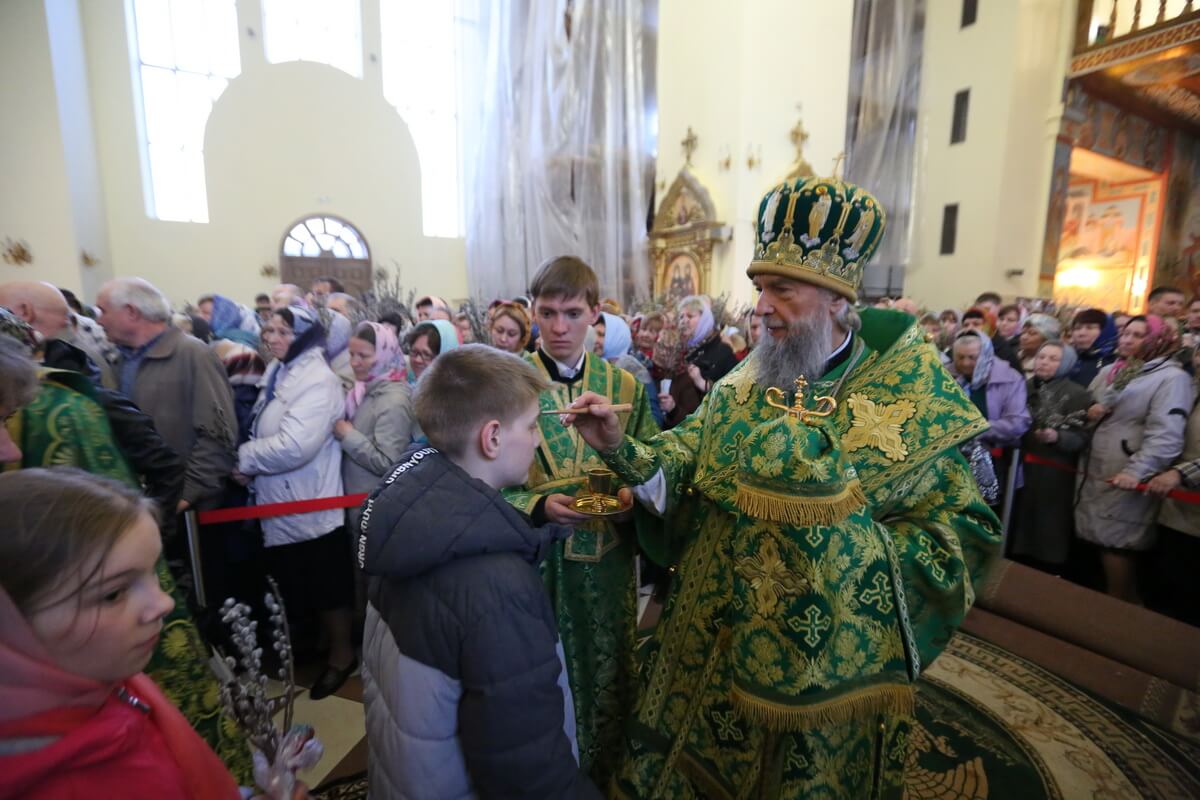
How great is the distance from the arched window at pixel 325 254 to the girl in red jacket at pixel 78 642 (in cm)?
1351

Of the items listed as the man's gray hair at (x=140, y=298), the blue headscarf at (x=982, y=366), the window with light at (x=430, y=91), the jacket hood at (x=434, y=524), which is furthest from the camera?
the window with light at (x=430, y=91)

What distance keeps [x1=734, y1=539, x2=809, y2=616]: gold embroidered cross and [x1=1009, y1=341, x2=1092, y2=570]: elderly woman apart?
381 centimetres

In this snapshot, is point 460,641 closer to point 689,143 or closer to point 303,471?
point 303,471

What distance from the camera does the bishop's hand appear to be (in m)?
1.61

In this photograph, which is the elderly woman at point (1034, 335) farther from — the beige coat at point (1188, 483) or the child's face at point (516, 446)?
the child's face at point (516, 446)

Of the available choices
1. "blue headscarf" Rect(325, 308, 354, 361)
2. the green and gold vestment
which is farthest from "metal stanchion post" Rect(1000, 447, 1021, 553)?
the green and gold vestment

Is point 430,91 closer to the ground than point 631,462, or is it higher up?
higher up

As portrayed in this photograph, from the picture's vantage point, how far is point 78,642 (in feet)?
2.58

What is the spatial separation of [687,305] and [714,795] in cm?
437

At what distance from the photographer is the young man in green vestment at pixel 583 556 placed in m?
2.03

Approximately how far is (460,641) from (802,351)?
3.95 feet

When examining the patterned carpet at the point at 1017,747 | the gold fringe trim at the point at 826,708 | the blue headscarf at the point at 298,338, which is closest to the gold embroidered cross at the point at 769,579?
the gold fringe trim at the point at 826,708

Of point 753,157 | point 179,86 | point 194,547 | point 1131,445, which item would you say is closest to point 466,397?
point 194,547

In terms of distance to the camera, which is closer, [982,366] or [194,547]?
[194,547]
